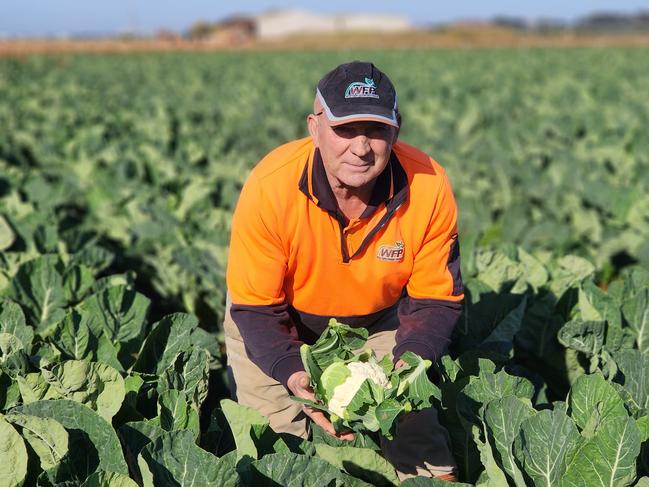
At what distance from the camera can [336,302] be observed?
3.10 meters

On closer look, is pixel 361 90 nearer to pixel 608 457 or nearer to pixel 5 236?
pixel 608 457

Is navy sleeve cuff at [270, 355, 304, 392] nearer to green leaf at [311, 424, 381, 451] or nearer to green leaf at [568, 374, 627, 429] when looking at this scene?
green leaf at [311, 424, 381, 451]

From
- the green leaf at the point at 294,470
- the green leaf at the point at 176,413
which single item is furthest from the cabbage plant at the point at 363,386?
the green leaf at the point at 176,413

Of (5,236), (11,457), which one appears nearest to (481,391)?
(11,457)

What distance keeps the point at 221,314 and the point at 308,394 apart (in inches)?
83.6

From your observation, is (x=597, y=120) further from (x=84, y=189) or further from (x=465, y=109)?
(x=84, y=189)

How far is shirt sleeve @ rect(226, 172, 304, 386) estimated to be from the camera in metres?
2.84

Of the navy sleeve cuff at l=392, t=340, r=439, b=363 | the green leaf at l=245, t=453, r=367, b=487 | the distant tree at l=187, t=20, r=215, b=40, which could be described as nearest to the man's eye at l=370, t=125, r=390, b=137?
the navy sleeve cuff at l=392, t=340, r=439, b=363

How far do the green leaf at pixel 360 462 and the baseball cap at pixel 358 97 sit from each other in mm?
1055

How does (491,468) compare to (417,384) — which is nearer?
(491,468)

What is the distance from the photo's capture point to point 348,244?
9.66 ft

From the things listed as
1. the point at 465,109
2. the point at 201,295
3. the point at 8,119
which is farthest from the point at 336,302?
the point at 465,109

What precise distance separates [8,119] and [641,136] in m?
8.43

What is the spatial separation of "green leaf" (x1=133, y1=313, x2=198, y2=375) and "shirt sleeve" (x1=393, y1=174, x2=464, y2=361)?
840 mm
